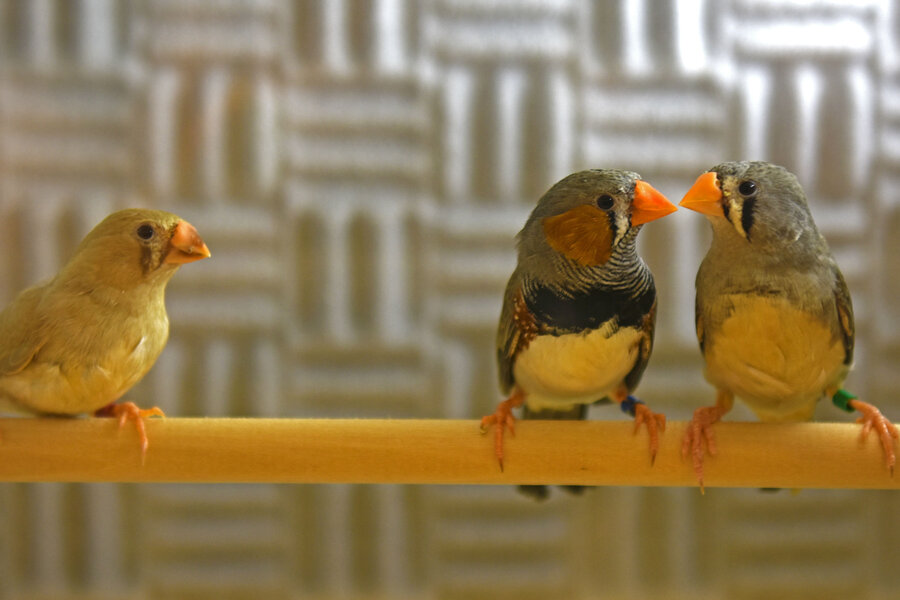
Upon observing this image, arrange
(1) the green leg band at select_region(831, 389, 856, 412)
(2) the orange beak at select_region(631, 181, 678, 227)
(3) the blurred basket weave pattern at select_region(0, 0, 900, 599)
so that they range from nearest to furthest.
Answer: (2) the orange beak at select_region(631, 181, 678, 227) < (1) the green leg band at select_region(831, 389, 856, 412) < (3) the blurred basket weave pattern at select_region(0, 0, 900, 599)

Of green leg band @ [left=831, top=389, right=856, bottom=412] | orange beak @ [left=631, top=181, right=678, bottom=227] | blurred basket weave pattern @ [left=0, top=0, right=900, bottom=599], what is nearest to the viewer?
orange beak @ [left=631, top=181, right=678, bottom=227]

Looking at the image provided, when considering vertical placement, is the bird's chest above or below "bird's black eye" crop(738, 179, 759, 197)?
below

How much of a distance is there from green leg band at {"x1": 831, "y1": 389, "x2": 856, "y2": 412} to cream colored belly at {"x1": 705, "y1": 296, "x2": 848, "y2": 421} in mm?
22

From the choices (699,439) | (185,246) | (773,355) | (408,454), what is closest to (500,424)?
(408,454)

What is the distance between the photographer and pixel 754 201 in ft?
3.87

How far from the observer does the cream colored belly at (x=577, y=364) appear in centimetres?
122

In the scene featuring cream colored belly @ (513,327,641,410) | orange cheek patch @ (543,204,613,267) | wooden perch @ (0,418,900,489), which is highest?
orange cheek patch @ (543,204,613,267)

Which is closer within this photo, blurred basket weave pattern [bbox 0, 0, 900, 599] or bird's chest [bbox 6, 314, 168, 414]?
bird's chest [bbox 6, 314, 168, 414]

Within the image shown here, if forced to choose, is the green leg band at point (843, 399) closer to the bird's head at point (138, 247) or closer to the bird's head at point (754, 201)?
the bird's head at point (754, 201)

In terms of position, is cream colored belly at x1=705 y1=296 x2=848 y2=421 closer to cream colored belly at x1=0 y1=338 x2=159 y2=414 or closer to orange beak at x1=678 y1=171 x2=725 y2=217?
orange beak at x1=678 y1=171 x2=725 y2=217

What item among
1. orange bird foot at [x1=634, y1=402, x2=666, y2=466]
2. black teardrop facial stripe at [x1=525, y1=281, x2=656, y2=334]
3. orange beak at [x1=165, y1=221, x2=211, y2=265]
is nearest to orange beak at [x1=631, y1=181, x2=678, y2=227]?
black teardrop facial stripe at [x1=525, y1=281, x2=656, y2=334]

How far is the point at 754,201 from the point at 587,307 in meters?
0.30

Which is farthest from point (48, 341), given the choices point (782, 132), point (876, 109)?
point (876, 109)

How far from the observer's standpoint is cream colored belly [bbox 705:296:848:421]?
120 cm
